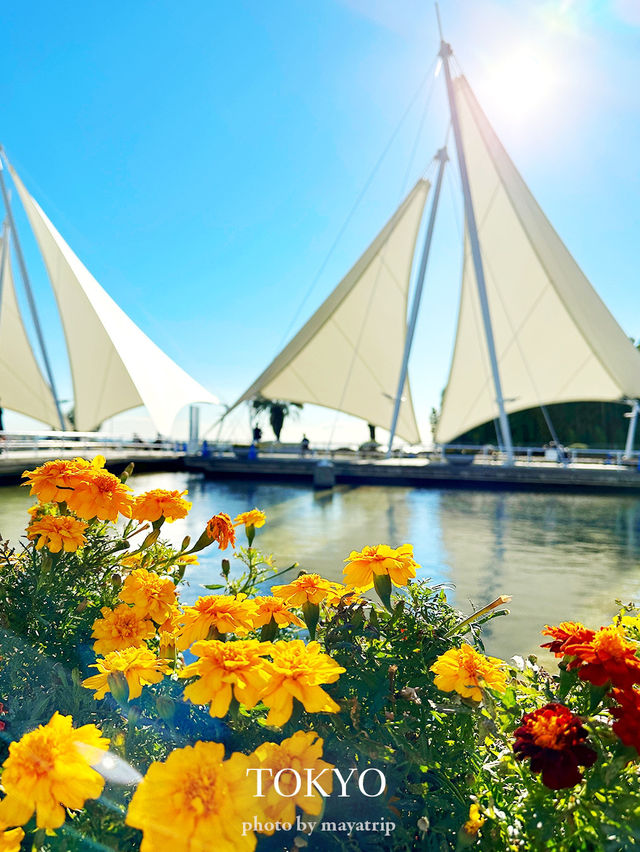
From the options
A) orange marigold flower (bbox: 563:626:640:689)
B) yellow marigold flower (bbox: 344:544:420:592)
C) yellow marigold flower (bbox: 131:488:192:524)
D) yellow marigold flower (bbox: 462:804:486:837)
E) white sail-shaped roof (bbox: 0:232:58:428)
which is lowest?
yellow marigold flower (bbox: 462:804:486:837)

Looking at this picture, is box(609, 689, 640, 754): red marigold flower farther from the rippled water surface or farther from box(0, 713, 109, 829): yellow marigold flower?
the rippled water surface

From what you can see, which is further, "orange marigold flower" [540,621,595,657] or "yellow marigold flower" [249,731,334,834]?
"orange marigold flower" [540,621,595,657]

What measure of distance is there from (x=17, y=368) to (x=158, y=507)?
35031 mm

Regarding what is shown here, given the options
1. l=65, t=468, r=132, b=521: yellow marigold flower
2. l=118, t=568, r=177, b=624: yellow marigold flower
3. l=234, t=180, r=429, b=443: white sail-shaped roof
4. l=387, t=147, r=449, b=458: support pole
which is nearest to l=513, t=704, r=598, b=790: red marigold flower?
l=118, t=568, r=177, b=624: yellow marigold flower

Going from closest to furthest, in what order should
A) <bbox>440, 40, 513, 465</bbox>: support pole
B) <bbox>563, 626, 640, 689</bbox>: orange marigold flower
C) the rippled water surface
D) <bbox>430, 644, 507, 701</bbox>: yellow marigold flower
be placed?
<bbox>563, 626, 640, 689</bbox>: orange marigold flower
<bbox>430, 644, 507, 701</bbox>: yellow marigold flower
the rippled water surface
<bbox>440, 40, 513, 465</bbox>: support pole

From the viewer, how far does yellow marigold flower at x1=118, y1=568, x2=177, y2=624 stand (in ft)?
4.70

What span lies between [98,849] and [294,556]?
263 inches

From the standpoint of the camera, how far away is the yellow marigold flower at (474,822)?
3.24ft

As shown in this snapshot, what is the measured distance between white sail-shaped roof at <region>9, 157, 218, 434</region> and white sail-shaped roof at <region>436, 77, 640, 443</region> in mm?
14896

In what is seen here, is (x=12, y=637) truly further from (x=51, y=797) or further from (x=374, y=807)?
(x=374, y=807)

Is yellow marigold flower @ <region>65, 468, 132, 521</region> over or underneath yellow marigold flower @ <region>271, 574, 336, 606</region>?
over

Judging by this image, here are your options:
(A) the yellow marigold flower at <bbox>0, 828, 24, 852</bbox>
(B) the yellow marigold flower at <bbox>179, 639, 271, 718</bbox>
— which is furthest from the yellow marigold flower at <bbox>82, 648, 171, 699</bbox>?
(A) the yellow marigold flower at <bbox>0, 828, 24, 852</bbox>

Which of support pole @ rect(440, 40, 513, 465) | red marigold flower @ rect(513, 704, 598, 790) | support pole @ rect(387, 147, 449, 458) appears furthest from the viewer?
support pole @ rect(387, 147, 449, 458)

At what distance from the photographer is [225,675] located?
93 centimetres
